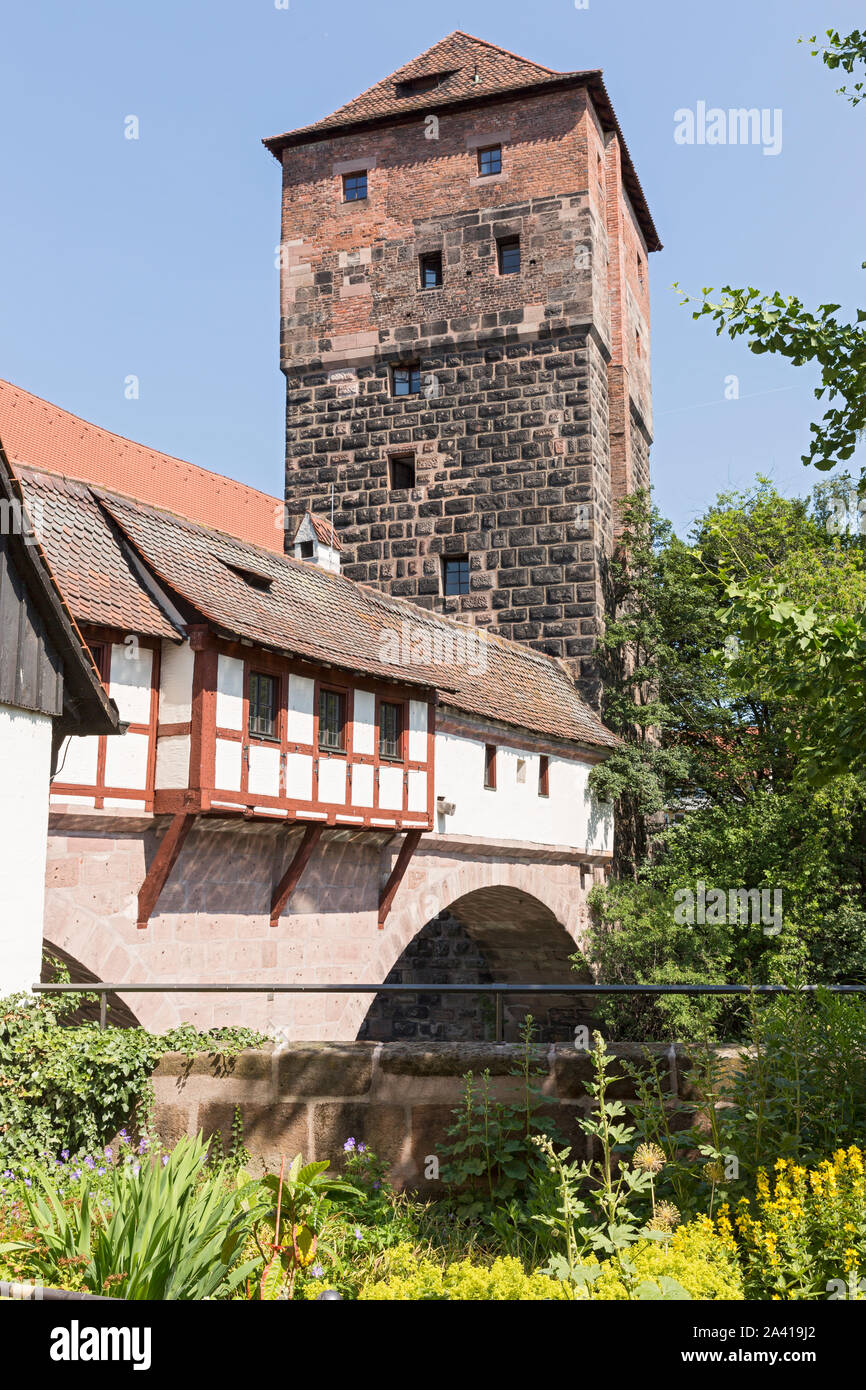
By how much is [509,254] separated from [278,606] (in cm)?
1296

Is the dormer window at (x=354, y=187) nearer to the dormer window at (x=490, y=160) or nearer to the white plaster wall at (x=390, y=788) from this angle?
the dormer window at (x=490, y=160)

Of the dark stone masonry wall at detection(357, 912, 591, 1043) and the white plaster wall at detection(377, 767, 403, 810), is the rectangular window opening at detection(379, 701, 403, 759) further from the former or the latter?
the dark stone masonry wall at detection(357, 912, 591, 1043)

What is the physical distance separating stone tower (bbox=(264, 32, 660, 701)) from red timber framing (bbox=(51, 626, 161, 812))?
40.2 feet

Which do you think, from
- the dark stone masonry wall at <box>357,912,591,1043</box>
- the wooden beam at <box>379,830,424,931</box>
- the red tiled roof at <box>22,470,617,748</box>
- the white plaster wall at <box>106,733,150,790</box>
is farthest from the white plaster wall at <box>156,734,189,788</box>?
the dark stone masonry wall at <box>357,912,591,1043</box>

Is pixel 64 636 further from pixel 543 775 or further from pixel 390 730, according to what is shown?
pixel 543 775

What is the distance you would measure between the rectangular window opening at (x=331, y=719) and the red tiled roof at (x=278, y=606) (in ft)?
1.74

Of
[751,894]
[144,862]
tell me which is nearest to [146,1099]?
[144,862]

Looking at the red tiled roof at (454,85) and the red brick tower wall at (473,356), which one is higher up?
the red tiled roof at (454,85)

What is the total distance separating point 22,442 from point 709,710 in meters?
17.8

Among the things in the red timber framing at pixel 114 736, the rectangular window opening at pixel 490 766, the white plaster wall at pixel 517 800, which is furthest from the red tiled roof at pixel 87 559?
the rectangular window opening at pixel 490 766

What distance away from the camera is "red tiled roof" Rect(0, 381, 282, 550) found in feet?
98.1

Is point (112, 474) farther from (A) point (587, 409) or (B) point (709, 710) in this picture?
(B) point (709, 710)

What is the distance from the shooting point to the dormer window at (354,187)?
26.3 metres

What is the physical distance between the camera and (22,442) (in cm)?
2967
